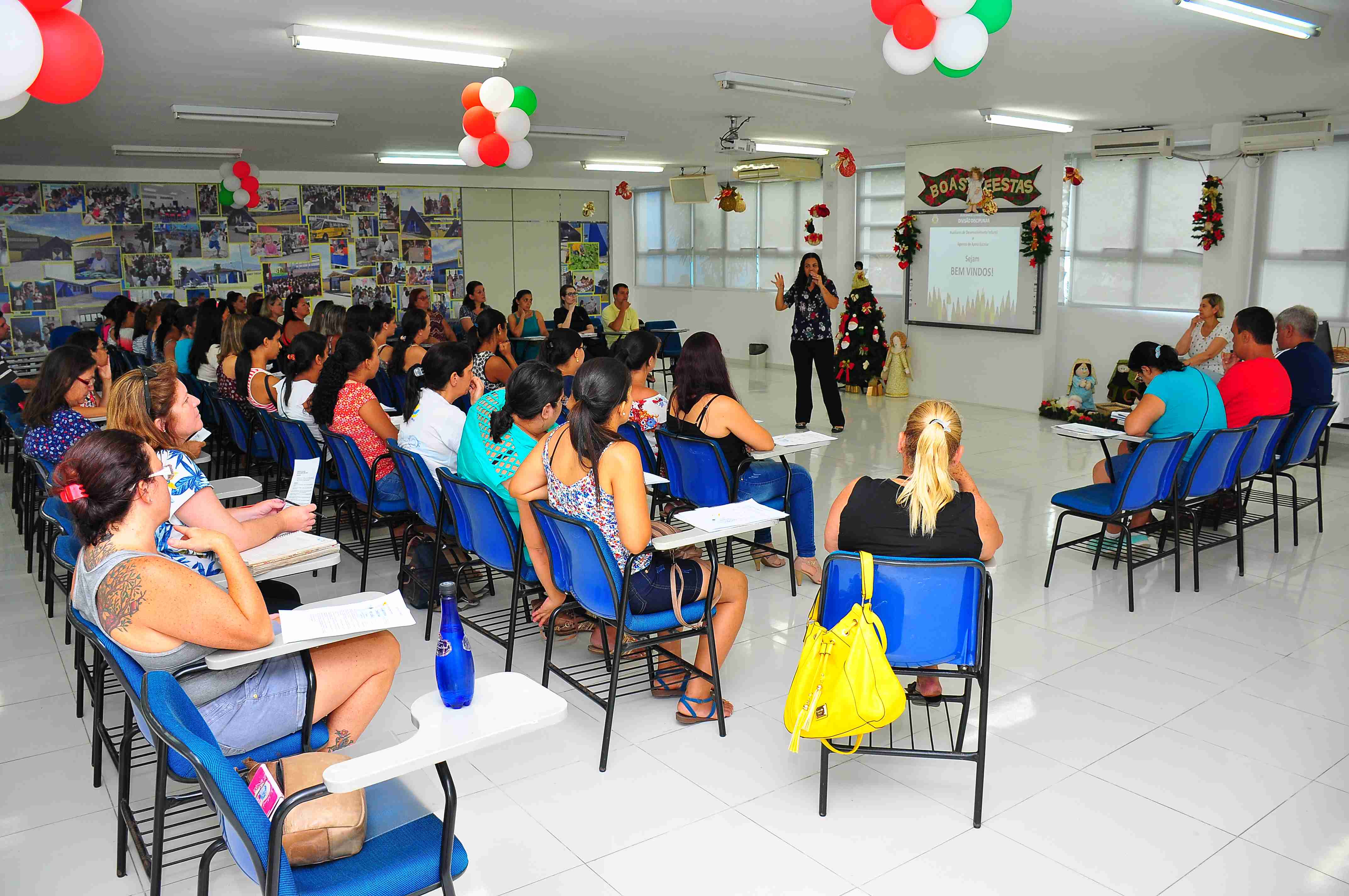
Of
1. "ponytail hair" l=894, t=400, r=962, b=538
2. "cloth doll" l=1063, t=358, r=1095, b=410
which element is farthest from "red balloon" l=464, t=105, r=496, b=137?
"cloth doll" l=1063, t=358, r=1095, b=410

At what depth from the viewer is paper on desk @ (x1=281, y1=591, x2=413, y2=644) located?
2.38 meters

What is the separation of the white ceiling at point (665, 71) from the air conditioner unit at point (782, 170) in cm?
113

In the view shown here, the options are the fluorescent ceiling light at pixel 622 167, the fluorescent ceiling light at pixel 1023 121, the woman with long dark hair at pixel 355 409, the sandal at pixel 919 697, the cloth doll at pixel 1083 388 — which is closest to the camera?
the sandal at pixel 919 697

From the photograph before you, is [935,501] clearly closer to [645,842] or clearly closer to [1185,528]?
[645,842]

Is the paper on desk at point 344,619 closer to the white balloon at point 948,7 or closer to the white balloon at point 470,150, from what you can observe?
the white balloon at point 948,7

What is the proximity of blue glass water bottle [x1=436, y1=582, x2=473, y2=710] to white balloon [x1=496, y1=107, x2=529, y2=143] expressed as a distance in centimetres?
431

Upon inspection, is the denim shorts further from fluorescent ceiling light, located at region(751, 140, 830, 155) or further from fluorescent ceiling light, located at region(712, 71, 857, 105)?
fluorescent ceiling light, located at region(751, 140, 830, 155)

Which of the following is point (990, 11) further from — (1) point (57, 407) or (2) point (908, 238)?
(2) point (908, 238)

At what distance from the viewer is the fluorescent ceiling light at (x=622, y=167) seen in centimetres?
1231

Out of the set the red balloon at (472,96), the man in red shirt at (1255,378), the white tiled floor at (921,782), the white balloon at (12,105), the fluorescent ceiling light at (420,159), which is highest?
the fluorescent ceiling light at (420,159)

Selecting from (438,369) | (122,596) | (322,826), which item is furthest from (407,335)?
(322,826)

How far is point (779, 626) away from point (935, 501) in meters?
1.69

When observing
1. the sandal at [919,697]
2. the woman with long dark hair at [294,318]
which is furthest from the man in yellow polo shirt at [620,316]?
the sandal at [919,697]

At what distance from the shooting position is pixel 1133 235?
9570 millimetres
